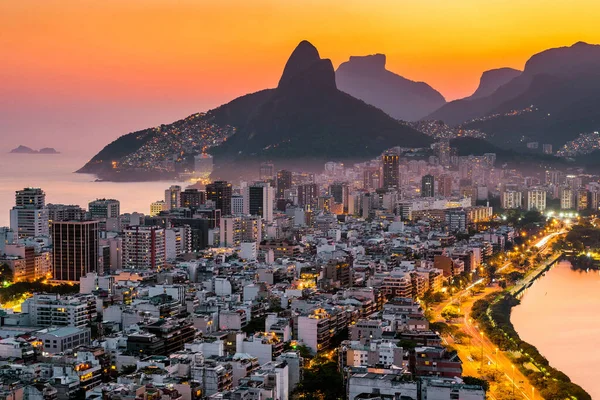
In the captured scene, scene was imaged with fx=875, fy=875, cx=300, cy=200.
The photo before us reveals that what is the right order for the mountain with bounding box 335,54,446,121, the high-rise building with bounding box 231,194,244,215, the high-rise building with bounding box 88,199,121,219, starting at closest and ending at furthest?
the high-rise building with bounding box 88,199,121,219
the high-rise building with bounding box 231,194,244,215
the mountain with bounding box 335,54,446,121

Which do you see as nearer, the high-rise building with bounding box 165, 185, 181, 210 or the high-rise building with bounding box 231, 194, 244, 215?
the high-rise building with bounding box 231, 194, 244, 215

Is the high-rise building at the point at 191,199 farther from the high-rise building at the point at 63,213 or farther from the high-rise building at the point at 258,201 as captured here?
the high-rise building at the point at 63,213

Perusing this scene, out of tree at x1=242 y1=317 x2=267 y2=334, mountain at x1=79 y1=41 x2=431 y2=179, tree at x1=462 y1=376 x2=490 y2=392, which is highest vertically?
mountain at x1=79 y1=41 x2=431 y2=179

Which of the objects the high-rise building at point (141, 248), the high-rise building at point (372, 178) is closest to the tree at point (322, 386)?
the high-rise building at point (141, 248)

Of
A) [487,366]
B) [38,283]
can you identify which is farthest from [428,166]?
[487,366]

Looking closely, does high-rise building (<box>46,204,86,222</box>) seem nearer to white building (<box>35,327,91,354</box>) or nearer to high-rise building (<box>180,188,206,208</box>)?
high-rise building (<box>180,188,206,208</box>)

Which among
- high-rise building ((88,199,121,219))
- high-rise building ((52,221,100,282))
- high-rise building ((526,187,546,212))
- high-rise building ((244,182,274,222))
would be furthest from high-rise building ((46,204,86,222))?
high-rise building ((526,187,546,212))
